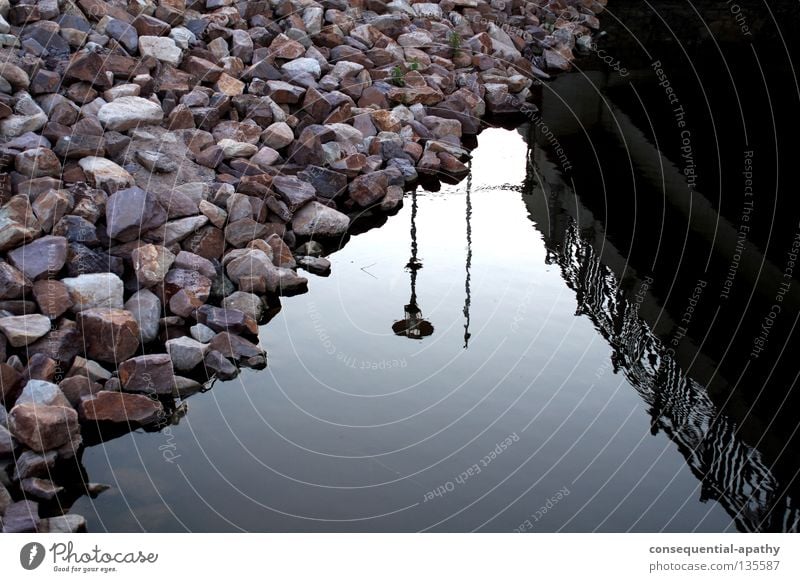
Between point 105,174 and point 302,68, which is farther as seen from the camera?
point 302,68

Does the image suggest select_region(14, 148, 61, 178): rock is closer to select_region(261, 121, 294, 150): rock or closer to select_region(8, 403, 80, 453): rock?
select_region(261, 121, 294, 150): rock

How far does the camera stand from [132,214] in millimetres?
5473

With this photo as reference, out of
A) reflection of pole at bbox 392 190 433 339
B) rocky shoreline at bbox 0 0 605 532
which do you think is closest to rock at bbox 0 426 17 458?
rocky shoreline at bbox 0 0 605 532

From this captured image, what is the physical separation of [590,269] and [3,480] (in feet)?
12.6

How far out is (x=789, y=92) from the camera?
10.2 meters

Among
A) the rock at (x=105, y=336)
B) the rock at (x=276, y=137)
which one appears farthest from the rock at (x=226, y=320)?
the rock at (x=276, y=137)

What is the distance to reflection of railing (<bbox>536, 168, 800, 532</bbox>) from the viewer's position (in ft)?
13.0

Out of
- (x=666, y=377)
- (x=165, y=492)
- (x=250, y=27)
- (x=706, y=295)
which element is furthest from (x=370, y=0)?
(x=165, y=492)

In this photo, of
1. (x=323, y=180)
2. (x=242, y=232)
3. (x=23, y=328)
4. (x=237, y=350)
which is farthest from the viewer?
(x=323, y=180)

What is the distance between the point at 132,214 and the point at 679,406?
10.8 ft

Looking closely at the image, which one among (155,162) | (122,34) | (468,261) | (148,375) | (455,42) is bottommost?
(455,42)

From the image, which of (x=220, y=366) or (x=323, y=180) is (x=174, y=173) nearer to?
(x=323, y=180)
